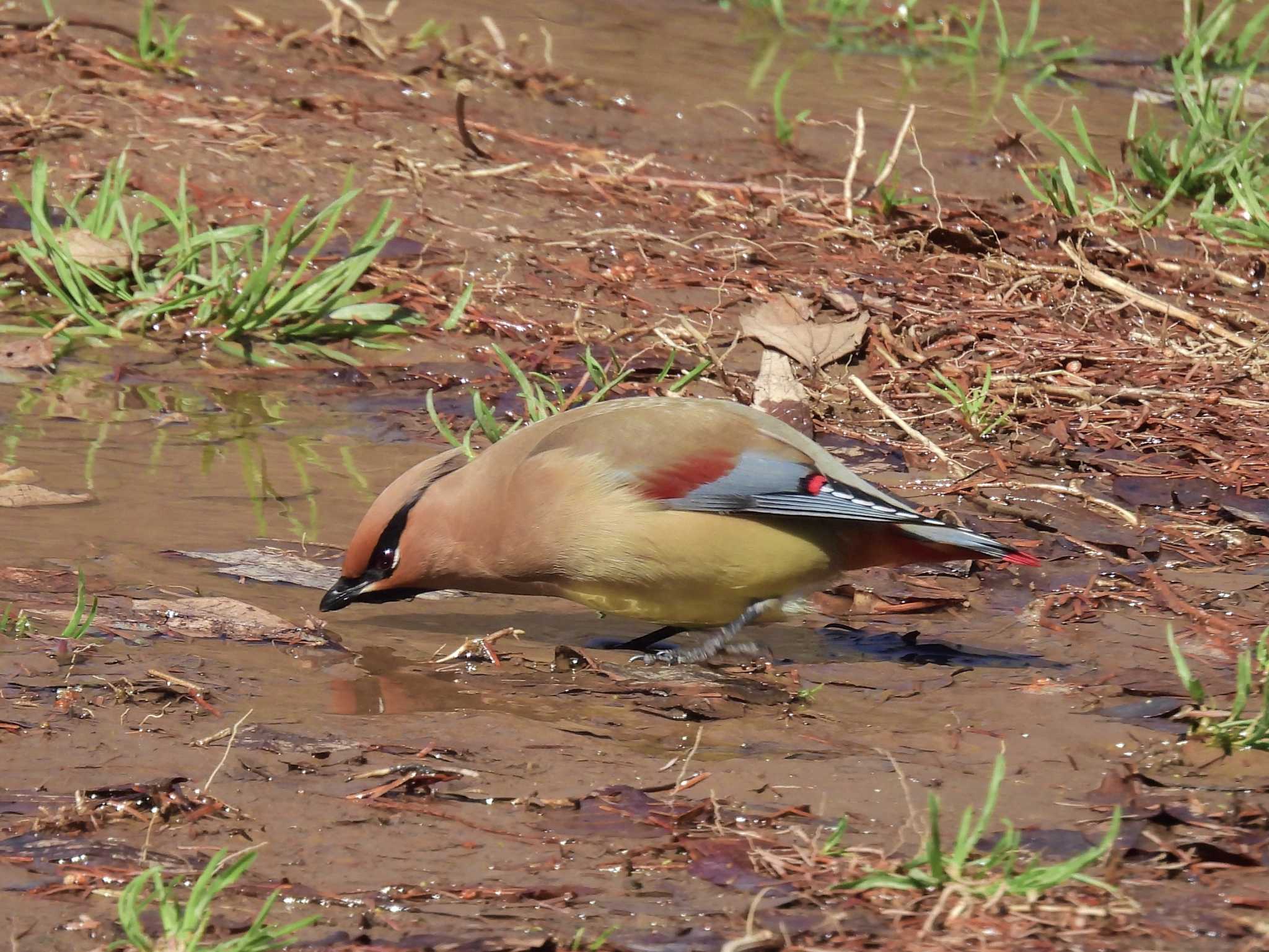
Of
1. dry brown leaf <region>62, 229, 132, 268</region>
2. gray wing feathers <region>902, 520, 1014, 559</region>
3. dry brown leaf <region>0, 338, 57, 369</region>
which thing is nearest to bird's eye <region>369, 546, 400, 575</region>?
gray wing feathers <region>902, 520, 1014, 559</region>

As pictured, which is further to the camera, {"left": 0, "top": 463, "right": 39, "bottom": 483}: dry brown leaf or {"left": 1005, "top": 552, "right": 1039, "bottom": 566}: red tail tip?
{"left": 0, "top": 463, "right": 39, "bottom": 483}: dry brown leaf

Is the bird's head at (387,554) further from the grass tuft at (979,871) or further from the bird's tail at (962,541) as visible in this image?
the grass tuft at (979,871)

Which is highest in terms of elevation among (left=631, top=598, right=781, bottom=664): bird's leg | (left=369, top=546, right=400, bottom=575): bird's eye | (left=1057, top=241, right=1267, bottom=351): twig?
(left=1057, top=241, right=1267, bottom=351): twig

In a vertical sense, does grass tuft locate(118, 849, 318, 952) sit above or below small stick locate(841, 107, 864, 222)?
below

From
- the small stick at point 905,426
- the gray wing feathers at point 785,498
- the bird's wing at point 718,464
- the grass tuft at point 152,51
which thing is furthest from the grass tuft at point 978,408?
the grass tuft at point 152,51

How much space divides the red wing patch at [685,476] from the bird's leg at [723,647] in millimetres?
343

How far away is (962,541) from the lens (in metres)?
4.21

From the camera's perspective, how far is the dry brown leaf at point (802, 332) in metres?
6.16

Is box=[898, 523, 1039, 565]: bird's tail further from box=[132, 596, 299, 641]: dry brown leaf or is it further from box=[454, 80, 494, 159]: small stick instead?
box=[454, 80, 494, 159]: small stick

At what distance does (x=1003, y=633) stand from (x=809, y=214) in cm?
333

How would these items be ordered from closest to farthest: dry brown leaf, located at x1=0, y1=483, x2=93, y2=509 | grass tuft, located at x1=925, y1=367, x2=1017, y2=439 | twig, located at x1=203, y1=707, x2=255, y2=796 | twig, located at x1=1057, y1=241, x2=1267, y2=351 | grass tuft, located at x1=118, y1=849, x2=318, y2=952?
1. grass tuft, located at x1=118, y1=849, x2=318, y2=952
2. twig, located at x1=203, y1=707, x2=255, y2=796
3. dry brown leaf, located at x1=0, y1=483, x2=93, y2=509
4. grass tuft, located at x1=925, y1=367, x2=1017, y2=439
5. twig, located at x1=1057, y1=241, x2=1267, y2=351

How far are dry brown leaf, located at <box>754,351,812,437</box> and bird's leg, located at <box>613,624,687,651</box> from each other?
110 cm

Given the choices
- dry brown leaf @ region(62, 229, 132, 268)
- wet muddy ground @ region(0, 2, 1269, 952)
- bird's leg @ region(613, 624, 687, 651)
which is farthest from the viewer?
dry brown leaf @ region(62, 229, 132, 268)

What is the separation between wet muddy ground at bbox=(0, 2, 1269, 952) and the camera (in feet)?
9.25
